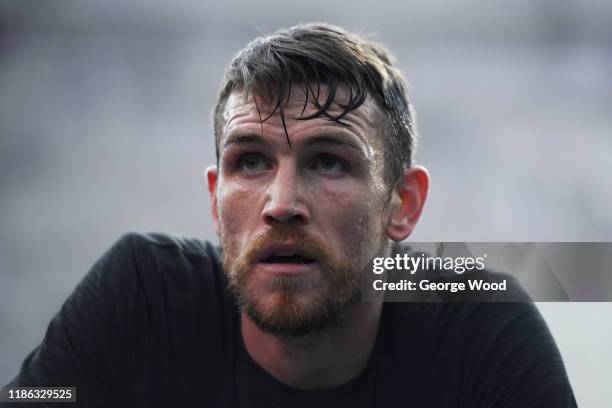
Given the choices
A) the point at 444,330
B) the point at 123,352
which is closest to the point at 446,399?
the point at 444,330

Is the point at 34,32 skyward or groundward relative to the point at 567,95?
skyward

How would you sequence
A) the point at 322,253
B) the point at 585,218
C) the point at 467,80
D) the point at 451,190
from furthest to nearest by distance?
1. the point at 467,80
2. the point at 451,190
3. the point at 585,218
4. the point at 322,253

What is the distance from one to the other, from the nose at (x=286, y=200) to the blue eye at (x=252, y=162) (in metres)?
0.07

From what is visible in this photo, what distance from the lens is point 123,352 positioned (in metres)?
1.59

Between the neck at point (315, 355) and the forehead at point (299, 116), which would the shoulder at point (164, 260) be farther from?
the forehead at point (299, 116)

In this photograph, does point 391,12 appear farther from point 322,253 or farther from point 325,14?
point 322,253

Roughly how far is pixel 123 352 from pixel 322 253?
52 cm

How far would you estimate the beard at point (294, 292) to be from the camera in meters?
1.44

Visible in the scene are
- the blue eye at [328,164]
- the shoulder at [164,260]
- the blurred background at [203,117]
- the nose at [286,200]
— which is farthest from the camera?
the blurred background at [203,117]

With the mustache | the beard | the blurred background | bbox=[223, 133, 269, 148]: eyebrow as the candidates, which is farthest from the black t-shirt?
the blurred background

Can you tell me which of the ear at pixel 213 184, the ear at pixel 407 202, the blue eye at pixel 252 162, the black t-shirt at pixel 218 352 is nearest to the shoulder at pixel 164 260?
the black t-shirt at pixel 218 352

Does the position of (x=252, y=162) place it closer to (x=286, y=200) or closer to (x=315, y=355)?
(x=286, y=200)

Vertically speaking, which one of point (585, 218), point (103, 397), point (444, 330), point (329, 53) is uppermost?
point (585, 218)

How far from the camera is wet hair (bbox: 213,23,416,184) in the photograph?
154 centimetres
